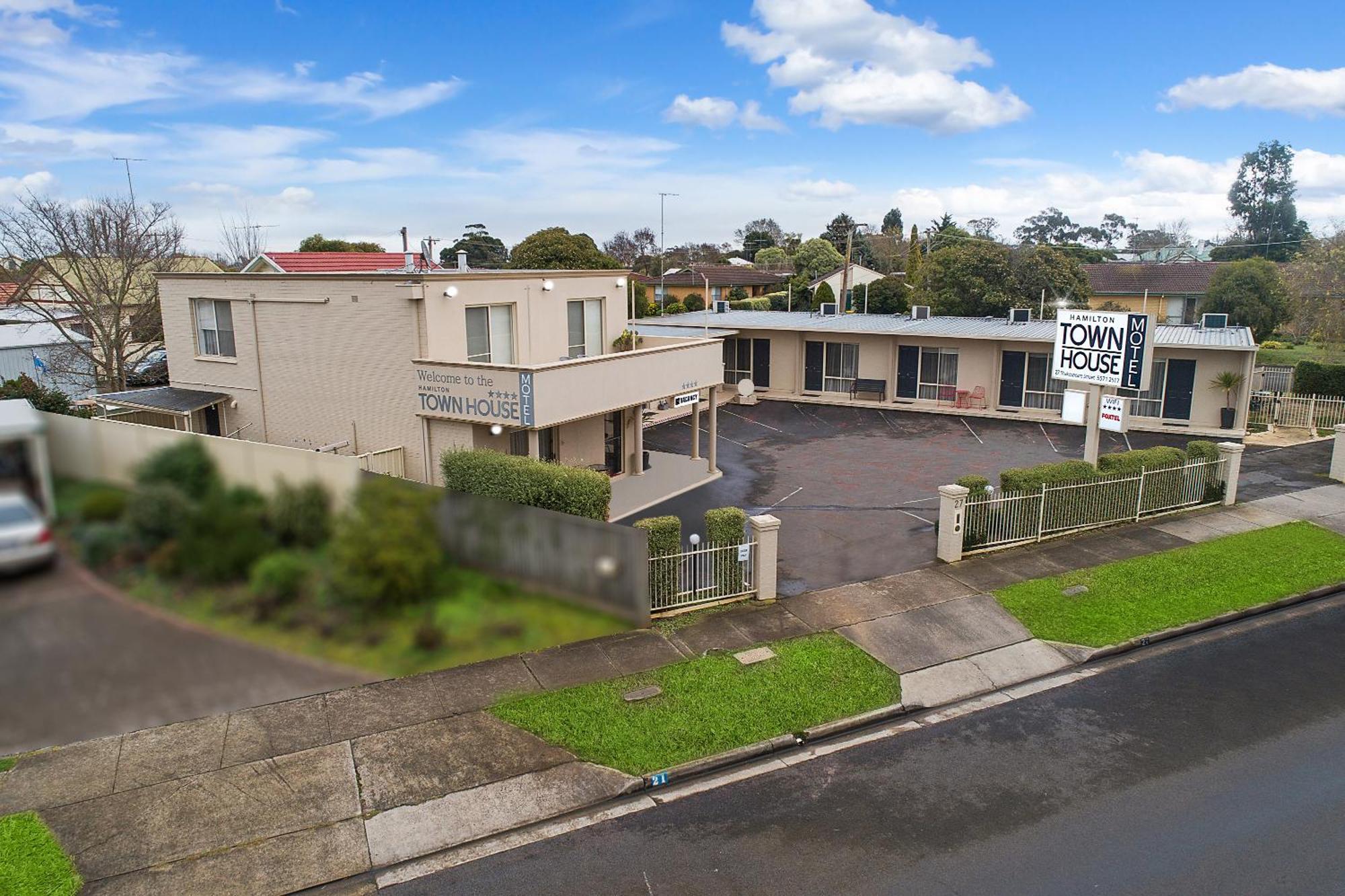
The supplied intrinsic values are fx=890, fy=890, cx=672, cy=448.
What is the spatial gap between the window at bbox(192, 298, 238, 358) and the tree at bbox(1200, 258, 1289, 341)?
50687 millimetres

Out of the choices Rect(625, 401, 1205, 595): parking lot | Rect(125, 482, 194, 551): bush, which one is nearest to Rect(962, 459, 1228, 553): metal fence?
Rect(625, 401, 1205, 595): parking lot

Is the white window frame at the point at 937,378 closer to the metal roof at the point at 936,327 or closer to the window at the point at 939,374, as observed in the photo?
the window at the point at 939,374

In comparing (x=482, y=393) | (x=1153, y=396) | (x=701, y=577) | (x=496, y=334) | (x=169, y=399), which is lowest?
(x=701, y=577)

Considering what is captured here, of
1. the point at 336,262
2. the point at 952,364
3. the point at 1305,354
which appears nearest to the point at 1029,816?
the point at 336,262

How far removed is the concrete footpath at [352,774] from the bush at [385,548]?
464 cm

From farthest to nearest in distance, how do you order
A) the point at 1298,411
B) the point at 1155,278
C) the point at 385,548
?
the point at 1155,278, the point at 1298,411, the point at 385,548

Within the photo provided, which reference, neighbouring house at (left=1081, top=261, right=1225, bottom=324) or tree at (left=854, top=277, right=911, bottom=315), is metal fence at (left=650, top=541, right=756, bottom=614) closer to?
tree at (left=854, top=277, right=911, bottom=315)

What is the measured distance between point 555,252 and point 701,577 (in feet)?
126

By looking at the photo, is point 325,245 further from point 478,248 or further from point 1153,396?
point 1153,396

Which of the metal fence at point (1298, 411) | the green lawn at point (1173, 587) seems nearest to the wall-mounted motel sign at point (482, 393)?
the green lawn at point (1173, 587)

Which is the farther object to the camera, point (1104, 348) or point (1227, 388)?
point (1227, 388)

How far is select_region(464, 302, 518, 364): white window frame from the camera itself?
17.8 m

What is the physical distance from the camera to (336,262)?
971 inches

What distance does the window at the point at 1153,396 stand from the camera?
93.5ft
